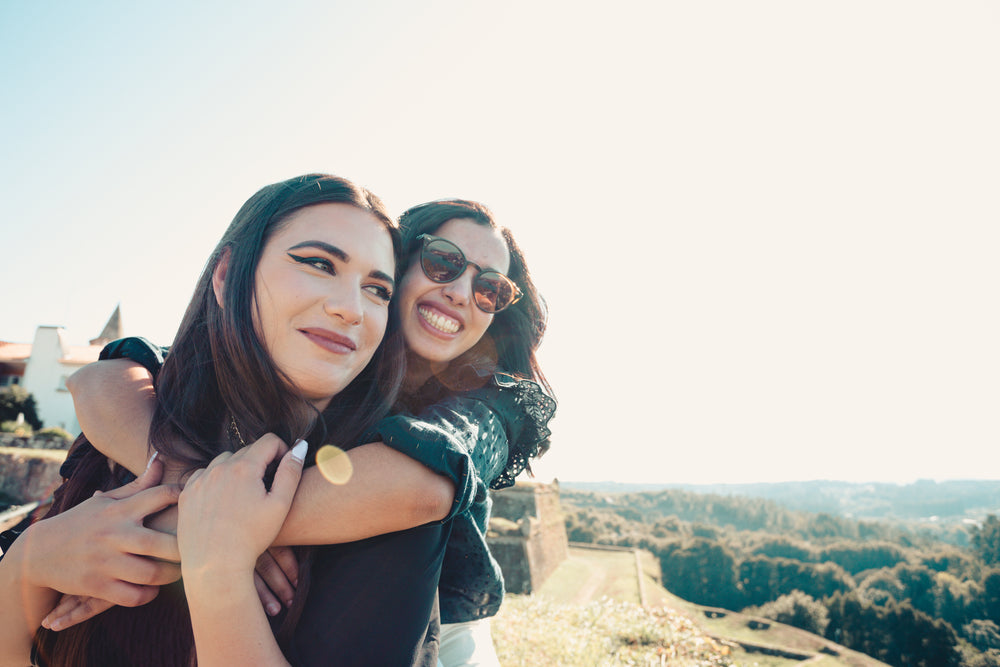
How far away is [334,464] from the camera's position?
1508mm

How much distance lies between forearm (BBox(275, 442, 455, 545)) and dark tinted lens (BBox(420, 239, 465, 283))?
4.15 feet

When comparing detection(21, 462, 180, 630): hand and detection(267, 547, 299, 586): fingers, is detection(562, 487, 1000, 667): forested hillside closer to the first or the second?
detection(267, 547, 299, 586): fingers

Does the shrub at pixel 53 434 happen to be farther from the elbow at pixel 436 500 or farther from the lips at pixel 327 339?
the elbow at pixel 436 500

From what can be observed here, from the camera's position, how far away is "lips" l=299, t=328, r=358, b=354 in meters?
1.65

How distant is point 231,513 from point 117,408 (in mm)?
930

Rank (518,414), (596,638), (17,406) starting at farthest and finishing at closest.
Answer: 1. (17,406)
2. (596,638)
3. (518,414)

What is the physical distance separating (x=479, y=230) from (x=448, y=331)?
602mm

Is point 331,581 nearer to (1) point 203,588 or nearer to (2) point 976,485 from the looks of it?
(1) point 203,588

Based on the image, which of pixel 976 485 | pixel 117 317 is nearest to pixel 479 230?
pixel 117 317

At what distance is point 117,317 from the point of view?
34.8 meters

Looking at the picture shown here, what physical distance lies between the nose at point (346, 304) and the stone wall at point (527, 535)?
13.1 metres


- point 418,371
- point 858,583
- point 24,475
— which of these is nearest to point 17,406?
point 24,475

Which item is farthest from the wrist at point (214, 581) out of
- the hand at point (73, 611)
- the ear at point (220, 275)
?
the ear at point (220, 275)

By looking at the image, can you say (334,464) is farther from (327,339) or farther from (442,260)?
(442,260)
